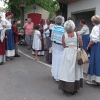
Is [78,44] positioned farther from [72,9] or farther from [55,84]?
[72,9]

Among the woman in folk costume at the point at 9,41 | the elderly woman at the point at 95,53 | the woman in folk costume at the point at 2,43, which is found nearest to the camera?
the elderly woman at the point at 95,53

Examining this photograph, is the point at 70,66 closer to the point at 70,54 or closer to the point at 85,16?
the point at 70,54

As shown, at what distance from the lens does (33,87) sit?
5.04 meters

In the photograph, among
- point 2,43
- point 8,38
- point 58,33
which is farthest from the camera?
point 8,38

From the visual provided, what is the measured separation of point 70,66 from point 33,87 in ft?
4.51

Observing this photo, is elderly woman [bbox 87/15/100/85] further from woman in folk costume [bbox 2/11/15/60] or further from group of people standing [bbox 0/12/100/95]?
woman in folk costume [bbox 2/11/15/60]

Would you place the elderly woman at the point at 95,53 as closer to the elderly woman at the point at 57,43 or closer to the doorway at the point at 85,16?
the elderly woman at the point at 57,43

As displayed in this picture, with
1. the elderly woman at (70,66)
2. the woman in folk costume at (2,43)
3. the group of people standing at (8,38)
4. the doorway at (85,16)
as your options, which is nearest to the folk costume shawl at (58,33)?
the elderly woman at (70,66)

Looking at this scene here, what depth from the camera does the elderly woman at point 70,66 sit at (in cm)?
427

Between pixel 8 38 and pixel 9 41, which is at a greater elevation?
pixel 8 38

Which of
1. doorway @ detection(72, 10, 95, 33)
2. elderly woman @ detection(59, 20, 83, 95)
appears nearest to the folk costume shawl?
elderly woman @ detection(59, 20, 83, 95)

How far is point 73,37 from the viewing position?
4363 mm

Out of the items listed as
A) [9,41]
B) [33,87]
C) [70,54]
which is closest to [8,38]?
[9,41]

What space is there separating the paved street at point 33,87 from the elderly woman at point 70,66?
0.29 m
